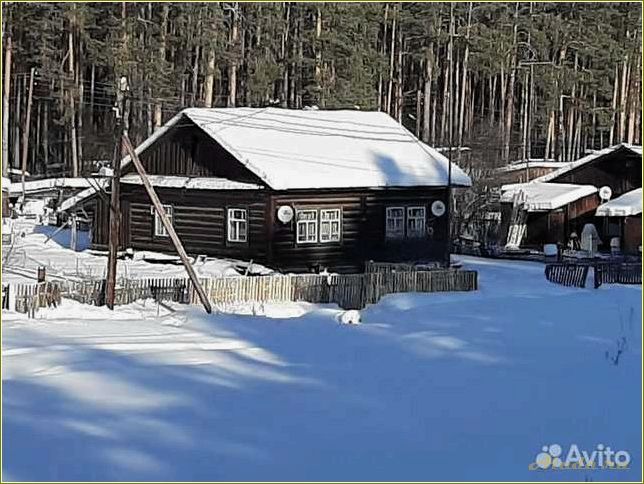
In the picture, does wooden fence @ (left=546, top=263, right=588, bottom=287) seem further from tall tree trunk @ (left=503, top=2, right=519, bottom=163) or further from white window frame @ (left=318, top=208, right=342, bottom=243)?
tall tree trunk @ (left=503, top=2, right=519, bottom=163)

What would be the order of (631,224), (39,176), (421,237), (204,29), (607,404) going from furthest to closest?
(39,176)
(204,29)
(631,224)
(421,237)
(607,404)

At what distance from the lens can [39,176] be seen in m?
54.2

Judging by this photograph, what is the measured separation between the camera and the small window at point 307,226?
26.5m

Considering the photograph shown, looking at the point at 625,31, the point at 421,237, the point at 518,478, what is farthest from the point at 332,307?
the point at 625,31

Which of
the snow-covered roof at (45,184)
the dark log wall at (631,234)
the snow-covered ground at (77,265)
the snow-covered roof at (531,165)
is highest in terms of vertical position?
the snow-covered roof at (531,165)

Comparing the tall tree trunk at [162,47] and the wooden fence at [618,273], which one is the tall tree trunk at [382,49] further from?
the wooden fence at [618,273]

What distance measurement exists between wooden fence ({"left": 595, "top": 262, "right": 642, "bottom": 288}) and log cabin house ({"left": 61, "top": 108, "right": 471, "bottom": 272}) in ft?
16.4

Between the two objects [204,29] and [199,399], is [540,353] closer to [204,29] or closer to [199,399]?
[199,399]

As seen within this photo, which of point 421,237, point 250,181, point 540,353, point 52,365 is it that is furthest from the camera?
point 421,237

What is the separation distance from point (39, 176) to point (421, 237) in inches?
1207

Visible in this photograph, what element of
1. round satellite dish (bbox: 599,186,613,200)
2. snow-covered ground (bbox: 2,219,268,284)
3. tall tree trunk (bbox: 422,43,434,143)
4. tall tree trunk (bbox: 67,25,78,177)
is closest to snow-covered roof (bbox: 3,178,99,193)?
tall tree trunk (bbox: 67,25,78,177)

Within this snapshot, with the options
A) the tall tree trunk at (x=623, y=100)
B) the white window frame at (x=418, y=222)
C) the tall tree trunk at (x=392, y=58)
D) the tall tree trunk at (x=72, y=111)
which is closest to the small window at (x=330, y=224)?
the white window frame at (x=418, y=222)

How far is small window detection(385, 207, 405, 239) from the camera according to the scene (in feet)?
92.6

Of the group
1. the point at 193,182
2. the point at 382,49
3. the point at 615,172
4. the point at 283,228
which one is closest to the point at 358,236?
the point at 283,228
